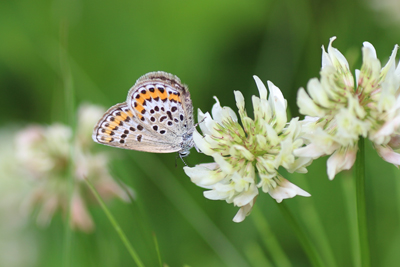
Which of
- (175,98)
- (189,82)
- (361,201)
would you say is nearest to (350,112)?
(361,201)

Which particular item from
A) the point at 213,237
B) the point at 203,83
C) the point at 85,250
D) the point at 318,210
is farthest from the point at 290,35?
the point at 85,250

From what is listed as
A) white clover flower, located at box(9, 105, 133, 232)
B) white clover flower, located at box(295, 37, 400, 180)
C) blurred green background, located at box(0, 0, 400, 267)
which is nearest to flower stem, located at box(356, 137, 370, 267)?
white clover flower, located at box(295, 37, 400, 180)

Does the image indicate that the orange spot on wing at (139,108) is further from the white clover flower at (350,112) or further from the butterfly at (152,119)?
the white clover flower at (350,112)

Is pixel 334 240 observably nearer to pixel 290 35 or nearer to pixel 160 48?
pixel 290 35

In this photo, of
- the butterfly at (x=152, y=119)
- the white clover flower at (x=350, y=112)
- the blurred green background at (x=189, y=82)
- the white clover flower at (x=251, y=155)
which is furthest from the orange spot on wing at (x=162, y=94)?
the white clover flower at (x=350, y=112)

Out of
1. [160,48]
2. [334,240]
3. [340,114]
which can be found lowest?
[334,240]

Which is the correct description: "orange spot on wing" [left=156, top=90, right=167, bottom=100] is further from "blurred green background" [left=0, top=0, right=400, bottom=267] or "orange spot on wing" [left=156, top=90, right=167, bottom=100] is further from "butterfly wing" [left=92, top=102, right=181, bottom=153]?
"blurred green background" [left=0, top=0, right=400, bottom=267]
